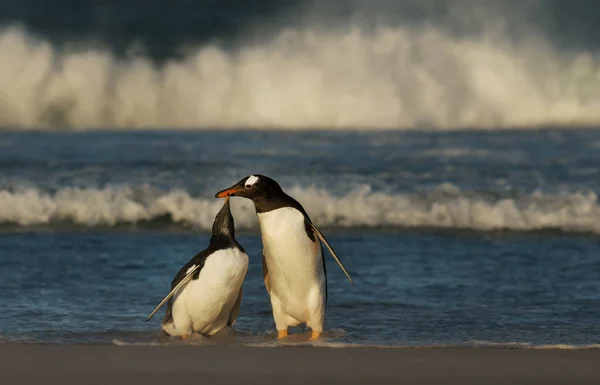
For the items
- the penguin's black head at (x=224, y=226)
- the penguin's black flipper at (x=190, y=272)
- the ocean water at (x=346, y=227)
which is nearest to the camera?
the penguin's black flipper at (x=190, y=272)

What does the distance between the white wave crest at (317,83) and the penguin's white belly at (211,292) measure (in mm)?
12253

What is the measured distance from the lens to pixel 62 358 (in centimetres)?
453

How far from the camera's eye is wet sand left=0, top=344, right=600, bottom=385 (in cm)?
415

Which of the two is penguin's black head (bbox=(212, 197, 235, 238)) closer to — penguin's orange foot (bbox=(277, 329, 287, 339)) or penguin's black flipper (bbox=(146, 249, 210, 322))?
penguin's black flipper (bbox=(146, 249, 210, 322))

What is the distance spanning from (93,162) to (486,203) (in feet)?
14.8

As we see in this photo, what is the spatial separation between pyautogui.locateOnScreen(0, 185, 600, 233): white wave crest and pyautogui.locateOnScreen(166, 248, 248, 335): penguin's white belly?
4630mm

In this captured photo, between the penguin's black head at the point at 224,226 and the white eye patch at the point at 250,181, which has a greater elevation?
the white eye patch at the point at 250,181

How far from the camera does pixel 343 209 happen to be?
10.2m

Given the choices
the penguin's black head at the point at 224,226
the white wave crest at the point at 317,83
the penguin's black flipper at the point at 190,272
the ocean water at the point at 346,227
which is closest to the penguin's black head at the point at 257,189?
the penguin's black head at the point at 224,226

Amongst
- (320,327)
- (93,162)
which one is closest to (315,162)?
(93,162)

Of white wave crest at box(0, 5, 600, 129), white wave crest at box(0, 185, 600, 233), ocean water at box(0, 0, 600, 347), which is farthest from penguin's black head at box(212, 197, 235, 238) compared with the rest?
white wave crest at box(0, 5, 600, 129)

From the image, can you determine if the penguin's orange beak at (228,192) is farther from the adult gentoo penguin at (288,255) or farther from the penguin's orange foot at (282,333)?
the penguin's orange foot at (282,333)

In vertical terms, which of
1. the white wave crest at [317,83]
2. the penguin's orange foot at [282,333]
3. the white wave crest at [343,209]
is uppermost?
the white wave crest at [317,83]

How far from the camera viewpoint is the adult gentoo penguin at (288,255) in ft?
17.1
